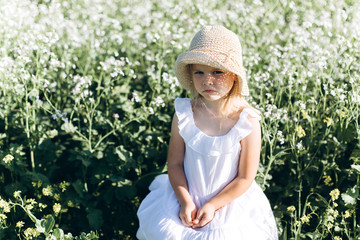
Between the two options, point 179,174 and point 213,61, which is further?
point 179,174

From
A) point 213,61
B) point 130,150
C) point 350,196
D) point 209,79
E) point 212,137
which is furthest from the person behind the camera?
point 130,150

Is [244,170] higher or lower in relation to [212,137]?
lower

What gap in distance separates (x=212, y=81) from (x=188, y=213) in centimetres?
67

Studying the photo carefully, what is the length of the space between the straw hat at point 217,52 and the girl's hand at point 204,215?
2.01ft

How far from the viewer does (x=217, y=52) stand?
2.03 metres

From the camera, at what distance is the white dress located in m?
2.06

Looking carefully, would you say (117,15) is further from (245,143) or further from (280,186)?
(245,143)

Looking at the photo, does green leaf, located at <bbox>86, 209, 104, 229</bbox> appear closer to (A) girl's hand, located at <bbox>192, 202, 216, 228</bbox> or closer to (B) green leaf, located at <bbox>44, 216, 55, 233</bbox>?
(B) green leaf, located at <bbox>44, 216, 55, 233</bbox>

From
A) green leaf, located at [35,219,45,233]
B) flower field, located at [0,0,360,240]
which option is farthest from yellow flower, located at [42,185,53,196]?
green leaf, located at [35,219,45,233]

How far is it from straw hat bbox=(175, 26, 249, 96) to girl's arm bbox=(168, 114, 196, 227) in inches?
16.6

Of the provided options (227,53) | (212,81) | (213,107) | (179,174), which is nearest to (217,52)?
(227,53)

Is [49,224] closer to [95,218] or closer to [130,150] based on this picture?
[95,218]

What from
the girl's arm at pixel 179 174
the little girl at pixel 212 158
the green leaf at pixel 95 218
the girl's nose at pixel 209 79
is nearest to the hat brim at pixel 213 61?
the little girl at pixel 212 158

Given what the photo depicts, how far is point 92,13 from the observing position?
15.4 feet
